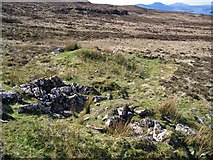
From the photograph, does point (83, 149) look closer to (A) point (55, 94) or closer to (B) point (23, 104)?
(B) point (23, 104)

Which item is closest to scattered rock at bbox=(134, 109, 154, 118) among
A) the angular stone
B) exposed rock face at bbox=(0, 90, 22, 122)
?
the angular stone

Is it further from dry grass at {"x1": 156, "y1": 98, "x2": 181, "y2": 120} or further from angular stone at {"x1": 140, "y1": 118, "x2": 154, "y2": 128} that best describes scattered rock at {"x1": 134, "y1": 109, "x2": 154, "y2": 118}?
dry grass at {"x1": 156, "y1": 98, "x2": 181, "y2": 120}

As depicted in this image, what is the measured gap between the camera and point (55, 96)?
1228 centimetres

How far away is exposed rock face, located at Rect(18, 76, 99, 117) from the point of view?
10.6 meters

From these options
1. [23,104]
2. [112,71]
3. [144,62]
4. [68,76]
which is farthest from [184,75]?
[23,104]

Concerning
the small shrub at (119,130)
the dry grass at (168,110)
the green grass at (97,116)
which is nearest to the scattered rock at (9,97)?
the green grass at (97,116)

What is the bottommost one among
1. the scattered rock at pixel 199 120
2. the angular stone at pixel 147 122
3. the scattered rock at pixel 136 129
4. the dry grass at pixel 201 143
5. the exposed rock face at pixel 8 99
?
the scattered rock at pixel 199 120

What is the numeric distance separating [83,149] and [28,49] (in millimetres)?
22742

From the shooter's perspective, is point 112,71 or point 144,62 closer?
point 112,71

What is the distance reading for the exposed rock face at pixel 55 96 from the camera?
10554mm

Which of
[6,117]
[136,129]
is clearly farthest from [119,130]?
[6,117]

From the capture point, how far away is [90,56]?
20859 mm

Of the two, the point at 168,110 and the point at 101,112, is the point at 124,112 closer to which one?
the point at 101,112

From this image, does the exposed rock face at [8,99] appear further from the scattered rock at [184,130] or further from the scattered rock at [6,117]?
the scattered rock at [184,130]
